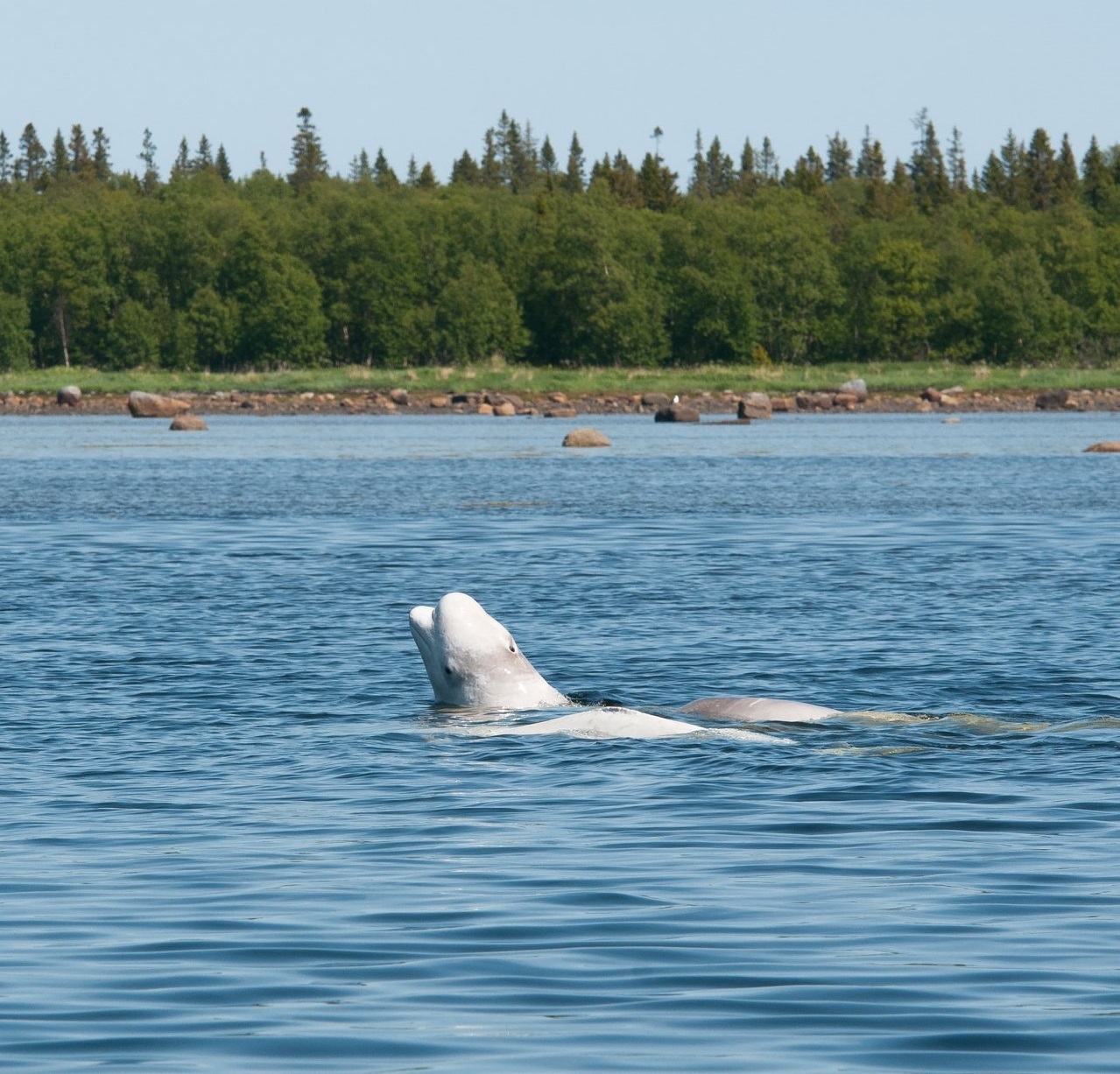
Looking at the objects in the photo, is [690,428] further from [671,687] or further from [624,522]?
[671,687]

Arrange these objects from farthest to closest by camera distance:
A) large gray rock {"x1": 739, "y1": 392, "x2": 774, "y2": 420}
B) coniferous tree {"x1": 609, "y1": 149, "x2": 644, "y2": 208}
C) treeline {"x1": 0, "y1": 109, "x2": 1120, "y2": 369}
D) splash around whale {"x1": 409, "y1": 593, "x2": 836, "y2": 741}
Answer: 1. coniferous tree {"x1": 609, "y1": 149, "x2": 644, "y2": 208}
2. treeline {"x1": 0, "y1": 109, "x2": 1120, "y2": 369}
3. large gray rock {"x1": 739, "y1": 392, "x2": 774, "y2": 420}
4. splash around whale {"x1": 409, "y1": 593, "x2": 836, "y2": 741}

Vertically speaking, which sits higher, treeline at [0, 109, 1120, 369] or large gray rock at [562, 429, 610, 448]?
treeline at [0, 109, 1120, 369]

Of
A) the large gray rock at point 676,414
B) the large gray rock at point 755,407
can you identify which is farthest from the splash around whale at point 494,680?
the large gray rock at point 755,407

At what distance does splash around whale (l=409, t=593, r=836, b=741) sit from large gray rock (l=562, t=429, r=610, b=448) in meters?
50.4

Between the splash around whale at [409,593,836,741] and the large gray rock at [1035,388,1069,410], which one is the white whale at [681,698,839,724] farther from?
the large gray rock at [1035,388,1069,410]

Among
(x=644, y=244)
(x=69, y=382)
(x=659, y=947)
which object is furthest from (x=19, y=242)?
(x=659, y=947)

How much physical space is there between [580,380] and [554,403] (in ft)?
44.4

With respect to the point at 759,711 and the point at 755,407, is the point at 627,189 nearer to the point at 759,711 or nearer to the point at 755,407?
the point at 755,407

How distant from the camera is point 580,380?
395 feet

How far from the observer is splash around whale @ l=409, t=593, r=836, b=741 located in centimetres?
1538

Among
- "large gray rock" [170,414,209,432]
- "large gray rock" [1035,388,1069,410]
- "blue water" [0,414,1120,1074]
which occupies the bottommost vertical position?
"blue water" [0,414,1120,1074]

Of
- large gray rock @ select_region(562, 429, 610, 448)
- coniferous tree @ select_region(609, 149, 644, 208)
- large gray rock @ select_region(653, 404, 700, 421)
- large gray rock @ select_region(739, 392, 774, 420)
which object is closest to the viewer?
large gray rock @ select_region(562, 429, 610, 448)

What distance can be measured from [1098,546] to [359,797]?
22.1m

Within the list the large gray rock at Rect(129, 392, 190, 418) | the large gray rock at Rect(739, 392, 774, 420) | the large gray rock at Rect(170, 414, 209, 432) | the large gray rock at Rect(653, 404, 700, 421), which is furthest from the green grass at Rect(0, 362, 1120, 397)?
the large gray rock at Rect(170, 414, 209, 432)
